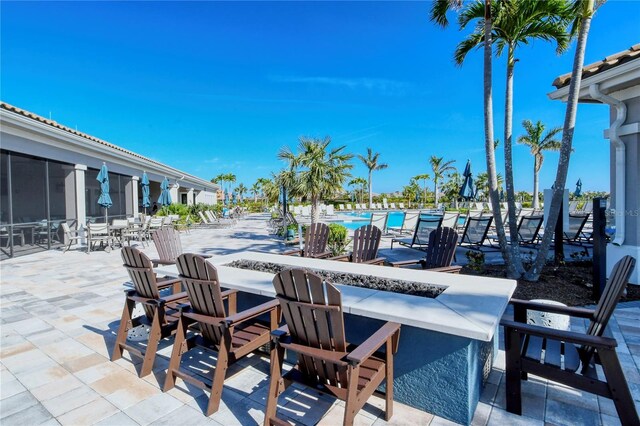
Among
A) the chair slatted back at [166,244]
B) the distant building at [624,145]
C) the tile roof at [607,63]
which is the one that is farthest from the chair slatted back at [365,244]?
the tile roof at [607,63]

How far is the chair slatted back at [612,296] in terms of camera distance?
1.90 metres

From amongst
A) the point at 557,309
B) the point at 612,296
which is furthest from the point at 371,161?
the point at 612,296

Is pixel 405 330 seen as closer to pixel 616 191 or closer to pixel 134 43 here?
pixel 616 191

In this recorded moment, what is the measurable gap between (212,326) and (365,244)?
2882 millimetres

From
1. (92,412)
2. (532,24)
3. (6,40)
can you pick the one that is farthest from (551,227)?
(6,40)

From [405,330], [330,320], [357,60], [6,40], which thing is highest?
[357,60]

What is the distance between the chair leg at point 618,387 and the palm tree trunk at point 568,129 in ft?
10.3

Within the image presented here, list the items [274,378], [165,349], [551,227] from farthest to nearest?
[551,227] < [165,349] < [274,378]

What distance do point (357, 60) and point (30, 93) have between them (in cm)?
1754

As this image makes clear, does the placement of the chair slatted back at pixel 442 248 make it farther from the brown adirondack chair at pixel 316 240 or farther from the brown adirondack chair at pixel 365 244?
the brown adirondack chair at pixel 316 240

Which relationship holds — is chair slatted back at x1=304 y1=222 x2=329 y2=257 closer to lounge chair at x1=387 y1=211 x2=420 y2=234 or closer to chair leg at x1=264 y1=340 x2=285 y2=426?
chair leg at x1=264 y1=340 x2=285 y2=426

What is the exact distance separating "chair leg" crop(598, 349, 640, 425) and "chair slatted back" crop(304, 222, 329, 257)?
3749mm

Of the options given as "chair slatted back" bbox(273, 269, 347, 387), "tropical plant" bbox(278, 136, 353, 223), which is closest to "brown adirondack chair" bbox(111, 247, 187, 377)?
"chair slatted back" bbox(273, 269, 347, 387)

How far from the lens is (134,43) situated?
13.8 metres
